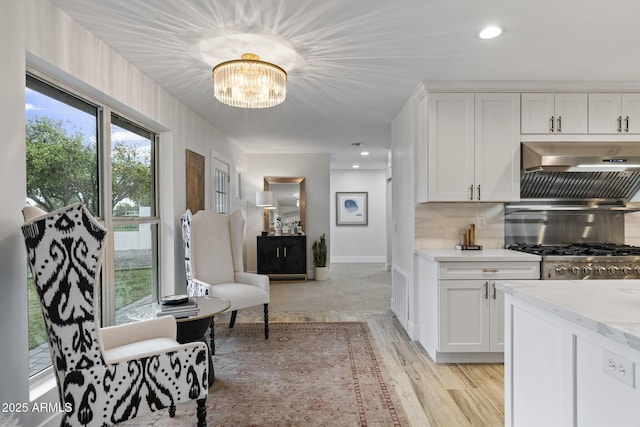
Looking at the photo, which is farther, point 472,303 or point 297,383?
point 472,303

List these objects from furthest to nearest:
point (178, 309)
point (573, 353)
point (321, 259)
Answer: point (321, 259) < point (178, 309) < point (573, 353)

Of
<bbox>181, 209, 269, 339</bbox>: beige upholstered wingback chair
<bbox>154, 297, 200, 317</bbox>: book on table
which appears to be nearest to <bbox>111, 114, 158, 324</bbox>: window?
<bbox>181, 209, 269, 339</bbox>: beige upholstered wingback chair

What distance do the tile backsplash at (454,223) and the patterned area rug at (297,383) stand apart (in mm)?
1150

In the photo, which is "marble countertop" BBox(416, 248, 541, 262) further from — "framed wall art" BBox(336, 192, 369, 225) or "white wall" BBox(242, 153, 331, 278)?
"framed wall art" BBox(336, 192, 369, 225)

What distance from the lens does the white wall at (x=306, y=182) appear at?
6867 millimetres

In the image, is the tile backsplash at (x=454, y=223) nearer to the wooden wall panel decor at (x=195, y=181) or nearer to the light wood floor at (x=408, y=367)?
the light wood floor at (x=408, y=367)

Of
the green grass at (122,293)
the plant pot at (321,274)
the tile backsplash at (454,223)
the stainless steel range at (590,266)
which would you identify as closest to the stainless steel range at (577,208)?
the stainless steel range at (590,266)

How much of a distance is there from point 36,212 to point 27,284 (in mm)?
526

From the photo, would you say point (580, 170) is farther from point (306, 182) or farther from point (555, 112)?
point (306, 182)

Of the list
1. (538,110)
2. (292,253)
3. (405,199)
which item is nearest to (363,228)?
(292,253)

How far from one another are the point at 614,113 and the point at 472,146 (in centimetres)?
126

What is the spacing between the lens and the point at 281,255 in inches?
258

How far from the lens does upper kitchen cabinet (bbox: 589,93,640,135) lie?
3.22 metres

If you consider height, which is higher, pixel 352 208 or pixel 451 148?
pixel 451 148
